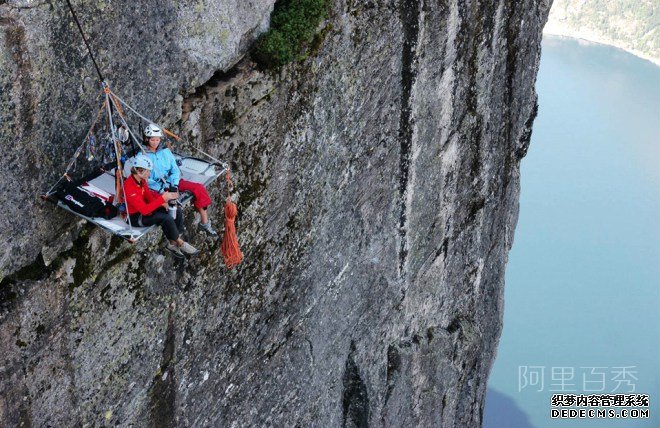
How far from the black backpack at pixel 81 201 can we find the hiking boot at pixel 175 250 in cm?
102

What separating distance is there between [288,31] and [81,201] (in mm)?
3060

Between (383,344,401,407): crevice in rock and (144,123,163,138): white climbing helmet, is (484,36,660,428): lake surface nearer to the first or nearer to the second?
(383,344,401,407): crevice in rock

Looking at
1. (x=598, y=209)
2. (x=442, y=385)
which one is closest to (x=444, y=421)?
(x=442, y=385)

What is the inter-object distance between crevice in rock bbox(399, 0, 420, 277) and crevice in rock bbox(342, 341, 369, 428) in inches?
70.2

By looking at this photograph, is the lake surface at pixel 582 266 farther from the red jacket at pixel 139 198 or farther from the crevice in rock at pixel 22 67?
the crevice in rock at pixel 22 67

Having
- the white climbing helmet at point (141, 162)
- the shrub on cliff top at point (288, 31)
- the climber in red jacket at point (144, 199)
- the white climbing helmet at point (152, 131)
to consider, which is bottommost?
the climber in red jacket at point (144, 199)

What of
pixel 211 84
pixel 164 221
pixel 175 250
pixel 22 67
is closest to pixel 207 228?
pixel 175 250

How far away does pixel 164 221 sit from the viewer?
7.04 metres

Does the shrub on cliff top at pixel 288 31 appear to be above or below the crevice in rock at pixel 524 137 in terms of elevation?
above

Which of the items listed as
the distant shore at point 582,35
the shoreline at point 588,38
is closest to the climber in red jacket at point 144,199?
the shoreline at point 588,38

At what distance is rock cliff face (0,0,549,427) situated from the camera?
261 inches

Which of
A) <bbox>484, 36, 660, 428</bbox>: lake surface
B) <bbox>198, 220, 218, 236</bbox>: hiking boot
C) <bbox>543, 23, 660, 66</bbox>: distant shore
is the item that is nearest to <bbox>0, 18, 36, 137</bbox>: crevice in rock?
<bbox>198, 220, 218, 236</bbox>: hiking boot

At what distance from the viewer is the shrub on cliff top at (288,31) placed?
823 centimetres

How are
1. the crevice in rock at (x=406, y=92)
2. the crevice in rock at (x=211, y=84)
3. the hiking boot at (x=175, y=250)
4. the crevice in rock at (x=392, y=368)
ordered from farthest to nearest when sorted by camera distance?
the crevice in rock at (x=392, y=368) < the crevice in rock at (x=406, y=92) < the crevice in rock at (x=211, y=84) < the hiking boot at (x=175, y=250)
